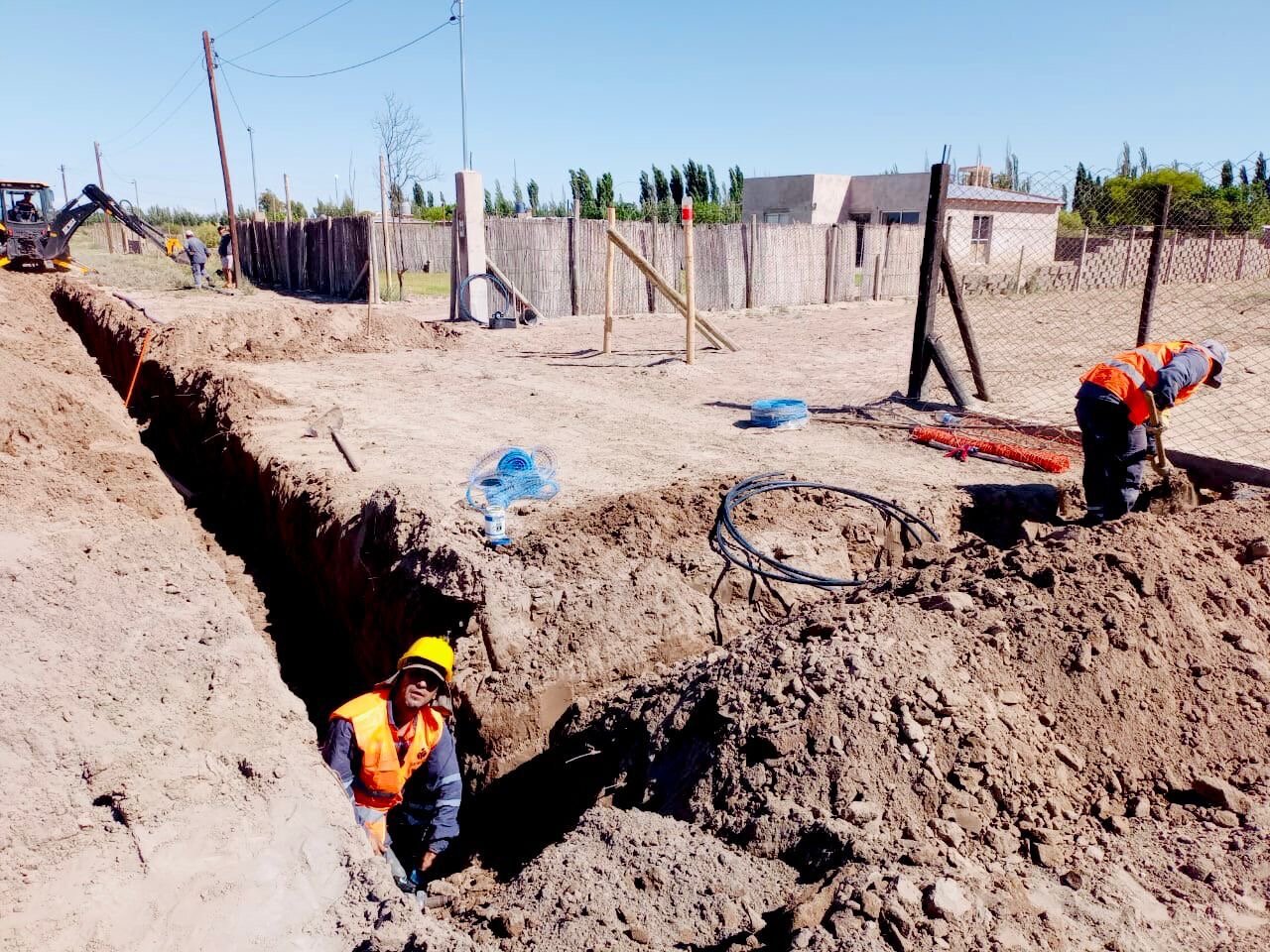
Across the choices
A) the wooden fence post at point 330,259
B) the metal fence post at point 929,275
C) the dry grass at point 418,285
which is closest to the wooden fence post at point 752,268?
the dry grass at point 418,285

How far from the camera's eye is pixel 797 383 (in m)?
10.7

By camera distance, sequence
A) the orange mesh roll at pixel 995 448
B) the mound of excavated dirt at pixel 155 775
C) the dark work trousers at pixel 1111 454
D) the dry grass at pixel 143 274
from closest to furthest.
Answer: the mound of excavated dirt at pixel 155 775 < the dark work trousers at pixel 1111 454 < the orange mesh roll at pixel 995 448 < the dry grass at pixel 143 274

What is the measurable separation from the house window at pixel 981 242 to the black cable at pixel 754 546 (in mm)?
19008

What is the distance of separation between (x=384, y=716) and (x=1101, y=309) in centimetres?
1927

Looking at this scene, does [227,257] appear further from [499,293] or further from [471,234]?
[499,293]

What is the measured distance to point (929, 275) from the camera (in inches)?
339

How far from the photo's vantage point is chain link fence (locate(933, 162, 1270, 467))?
27.8ft

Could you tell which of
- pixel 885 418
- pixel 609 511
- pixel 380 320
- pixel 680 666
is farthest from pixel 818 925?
pixel 380 320

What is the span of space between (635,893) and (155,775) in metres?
2.00

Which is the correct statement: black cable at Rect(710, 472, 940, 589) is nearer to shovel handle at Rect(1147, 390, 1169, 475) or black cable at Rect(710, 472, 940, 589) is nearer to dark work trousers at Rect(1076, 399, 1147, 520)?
dark work trousers at Rect(1076, 399, 1147, 520)

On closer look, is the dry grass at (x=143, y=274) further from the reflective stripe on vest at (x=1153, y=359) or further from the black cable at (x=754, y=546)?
the reflective stripe on vest at (x=1153, y=359)

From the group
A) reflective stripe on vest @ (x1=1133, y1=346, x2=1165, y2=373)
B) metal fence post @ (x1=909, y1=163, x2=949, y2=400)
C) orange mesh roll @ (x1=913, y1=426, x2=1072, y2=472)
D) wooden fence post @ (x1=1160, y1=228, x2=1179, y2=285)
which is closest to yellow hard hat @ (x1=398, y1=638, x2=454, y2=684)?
reflective stripe on vest @ (x1=1133, y1=346, x2=1165, y2=373)

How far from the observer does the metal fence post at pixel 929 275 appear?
27.7ft

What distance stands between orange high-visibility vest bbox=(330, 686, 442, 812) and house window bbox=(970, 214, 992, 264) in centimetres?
2205
